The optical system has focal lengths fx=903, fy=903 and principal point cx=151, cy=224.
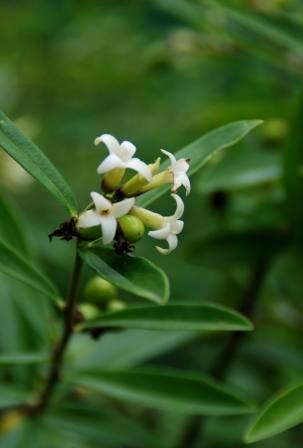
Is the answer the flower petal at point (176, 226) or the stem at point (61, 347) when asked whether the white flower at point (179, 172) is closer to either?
the flower petal at point (176, 226)

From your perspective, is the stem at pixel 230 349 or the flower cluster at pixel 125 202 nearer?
the flower cluster at pixel 125 202

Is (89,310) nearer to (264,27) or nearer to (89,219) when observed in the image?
(89,219)

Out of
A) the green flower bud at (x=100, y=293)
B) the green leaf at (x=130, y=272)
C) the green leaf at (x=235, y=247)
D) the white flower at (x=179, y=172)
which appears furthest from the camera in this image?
the green leaf at (x=235, y=247)

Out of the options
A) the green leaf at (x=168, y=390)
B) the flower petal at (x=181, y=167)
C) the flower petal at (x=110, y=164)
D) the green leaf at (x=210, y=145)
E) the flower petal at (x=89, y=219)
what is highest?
the green leaf at (x=210, y=145)

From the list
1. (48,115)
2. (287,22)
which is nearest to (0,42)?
(48,115)

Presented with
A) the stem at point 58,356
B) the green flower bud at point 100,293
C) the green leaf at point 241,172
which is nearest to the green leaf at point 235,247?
the green leaf at point 241,172

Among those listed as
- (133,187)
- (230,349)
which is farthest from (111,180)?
(230,349)
